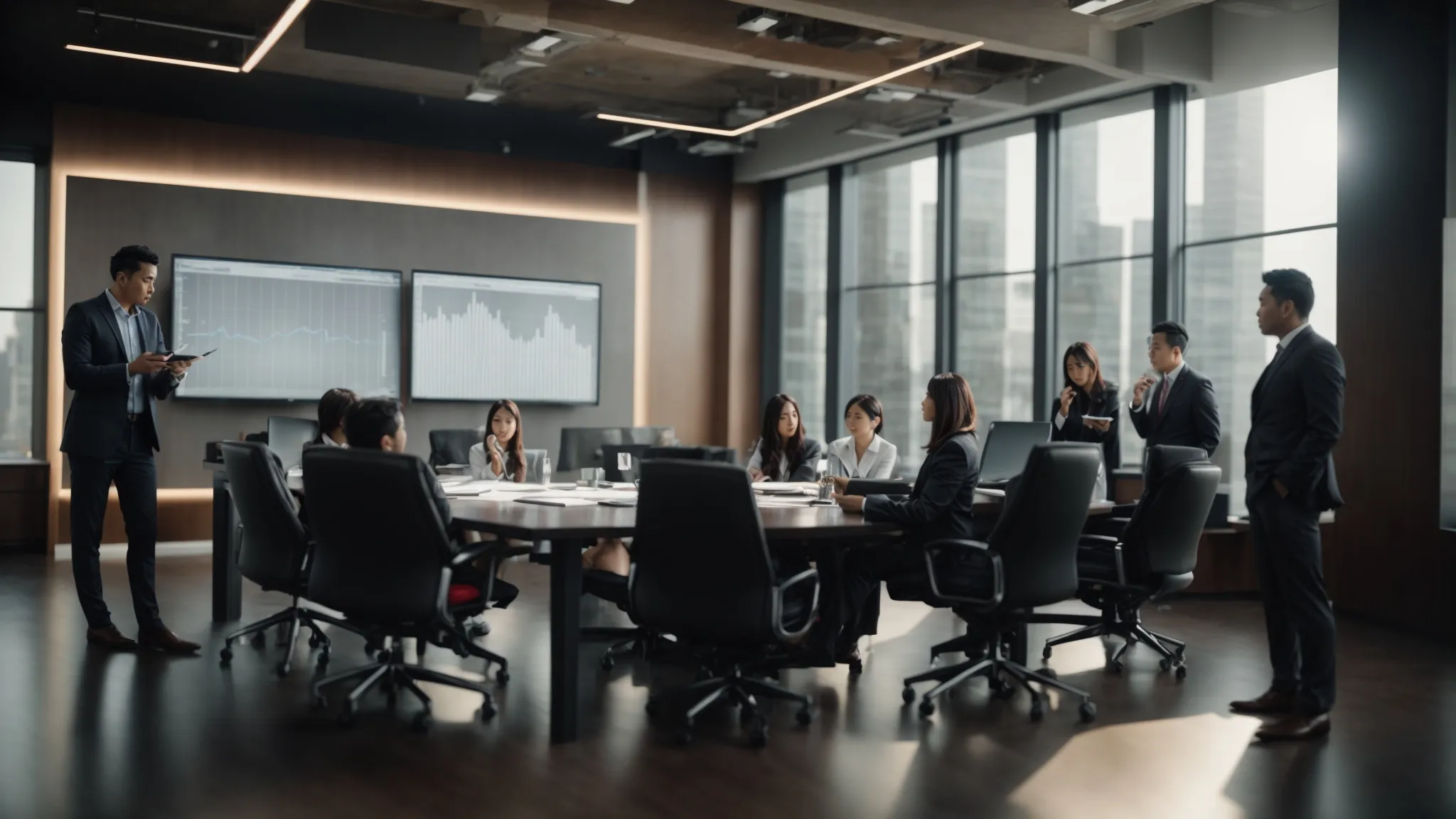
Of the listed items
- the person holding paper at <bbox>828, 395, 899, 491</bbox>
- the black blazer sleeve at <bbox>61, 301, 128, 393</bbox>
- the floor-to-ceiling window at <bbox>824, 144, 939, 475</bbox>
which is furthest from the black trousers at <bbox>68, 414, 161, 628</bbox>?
the floor-to-ceiling window at <bbox>824, 144, 939, 475</bbox>

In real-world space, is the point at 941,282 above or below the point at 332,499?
above

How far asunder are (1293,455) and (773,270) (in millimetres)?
7495

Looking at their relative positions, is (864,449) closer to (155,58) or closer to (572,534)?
(572,534)

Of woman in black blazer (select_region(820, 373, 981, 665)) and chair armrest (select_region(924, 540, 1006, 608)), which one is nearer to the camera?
chair armrest (select_region(924, 540, 1006, 608))

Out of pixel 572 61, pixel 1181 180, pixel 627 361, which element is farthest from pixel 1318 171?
pixel 627 361

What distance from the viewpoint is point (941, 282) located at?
9.91m

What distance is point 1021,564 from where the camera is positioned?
4535mm

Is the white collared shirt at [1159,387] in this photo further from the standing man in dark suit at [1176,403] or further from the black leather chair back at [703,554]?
the black leather chair back at [703,554]

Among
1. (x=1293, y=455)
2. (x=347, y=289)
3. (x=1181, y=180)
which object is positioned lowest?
(x=1293, y=455)

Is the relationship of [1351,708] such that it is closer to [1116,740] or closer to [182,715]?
[1116,740]

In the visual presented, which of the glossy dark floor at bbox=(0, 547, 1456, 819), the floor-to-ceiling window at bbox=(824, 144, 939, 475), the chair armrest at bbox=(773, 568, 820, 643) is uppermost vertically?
the floor-to-ceiling window at bbox=(824, 144, 939, 475)

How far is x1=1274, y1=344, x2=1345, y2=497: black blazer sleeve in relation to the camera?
4.31 meters

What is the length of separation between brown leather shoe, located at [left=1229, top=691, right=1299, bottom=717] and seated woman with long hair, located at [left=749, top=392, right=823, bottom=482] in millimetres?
2523

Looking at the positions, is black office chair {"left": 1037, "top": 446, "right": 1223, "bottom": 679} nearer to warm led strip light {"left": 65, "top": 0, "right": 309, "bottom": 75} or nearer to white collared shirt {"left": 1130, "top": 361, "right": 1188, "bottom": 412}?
white collared shirt {"left": 1130, "top": 361, "right": 1188, "bottom": 412}
